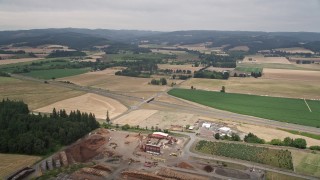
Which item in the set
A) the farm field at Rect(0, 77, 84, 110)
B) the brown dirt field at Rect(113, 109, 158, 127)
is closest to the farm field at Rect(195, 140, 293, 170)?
the brown dirt field at Rect(113, 109, 158, 127)

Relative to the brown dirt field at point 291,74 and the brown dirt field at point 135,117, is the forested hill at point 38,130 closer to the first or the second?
the brown dirt field at point 135,117

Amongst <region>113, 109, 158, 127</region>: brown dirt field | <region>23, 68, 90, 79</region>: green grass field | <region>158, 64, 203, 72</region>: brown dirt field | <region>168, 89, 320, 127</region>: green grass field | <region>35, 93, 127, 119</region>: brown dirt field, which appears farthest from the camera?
<region>158, 64, 203, 72</region>: brown dirt field

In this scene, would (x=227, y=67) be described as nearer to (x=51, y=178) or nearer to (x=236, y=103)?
(x=236, y=103)

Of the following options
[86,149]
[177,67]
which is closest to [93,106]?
[86,149]

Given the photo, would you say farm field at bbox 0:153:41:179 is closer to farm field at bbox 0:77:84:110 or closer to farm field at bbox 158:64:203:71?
farm field at bbox 0:77:84:110

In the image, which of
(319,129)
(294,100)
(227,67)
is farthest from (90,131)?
(227,67)

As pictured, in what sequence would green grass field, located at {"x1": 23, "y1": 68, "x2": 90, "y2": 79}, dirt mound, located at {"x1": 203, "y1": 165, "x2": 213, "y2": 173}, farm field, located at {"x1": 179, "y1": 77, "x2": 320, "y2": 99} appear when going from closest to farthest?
1. dirt mound, located at {"x1": 203, "y1": 165, "x2": 213, "y2": 173}
2. farm field, located at {"x1": 179, "y1": 77, "x2": 320, "y2": 99}
3. green grass field, located at {"x1": 23, "y1": 68, "x2": 90, "y2": 79}

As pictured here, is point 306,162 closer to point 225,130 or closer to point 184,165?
point 225,130
